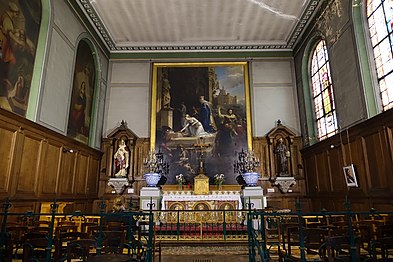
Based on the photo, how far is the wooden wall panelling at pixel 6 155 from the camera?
6.16 m

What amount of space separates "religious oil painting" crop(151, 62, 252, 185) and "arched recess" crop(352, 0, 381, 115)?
4973 mm

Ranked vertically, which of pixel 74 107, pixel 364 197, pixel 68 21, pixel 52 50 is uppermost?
pixel 68 21

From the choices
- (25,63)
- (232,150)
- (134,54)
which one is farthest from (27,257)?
(134,54)

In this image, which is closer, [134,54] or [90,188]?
[90,188]

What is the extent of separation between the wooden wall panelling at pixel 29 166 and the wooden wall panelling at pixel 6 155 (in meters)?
0.27

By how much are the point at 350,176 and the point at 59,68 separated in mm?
8750

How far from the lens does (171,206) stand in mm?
9406

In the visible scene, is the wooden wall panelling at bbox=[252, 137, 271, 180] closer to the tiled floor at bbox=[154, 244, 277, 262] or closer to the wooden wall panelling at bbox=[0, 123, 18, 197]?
the tiled floor at bbox=[154, 244, 277, 262]

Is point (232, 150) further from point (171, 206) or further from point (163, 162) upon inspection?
point (171, 206)

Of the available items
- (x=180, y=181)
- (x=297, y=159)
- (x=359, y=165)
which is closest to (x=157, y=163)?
(x=180, y=181)

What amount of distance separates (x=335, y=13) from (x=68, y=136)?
358 inches

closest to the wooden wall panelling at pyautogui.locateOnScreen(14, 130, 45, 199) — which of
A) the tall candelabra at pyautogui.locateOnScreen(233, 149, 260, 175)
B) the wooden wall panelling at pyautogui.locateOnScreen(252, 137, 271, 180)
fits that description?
the tall candelabra at pyautogui.locateOnScreen(233, 149, 260, 175)

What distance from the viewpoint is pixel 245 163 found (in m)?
11.1

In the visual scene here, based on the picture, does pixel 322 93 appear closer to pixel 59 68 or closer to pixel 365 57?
pixel 365 57
